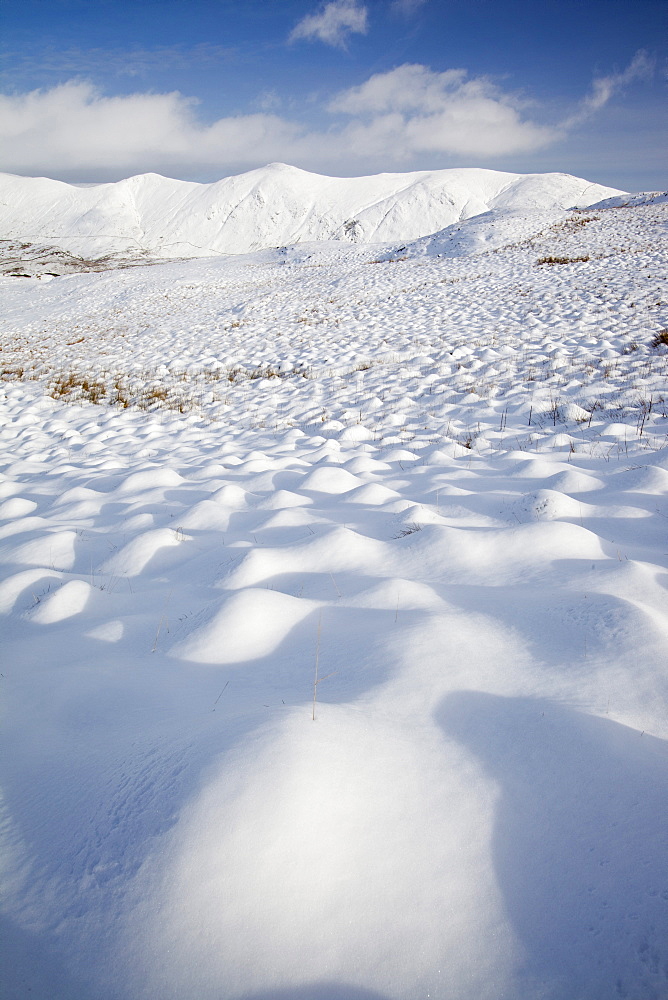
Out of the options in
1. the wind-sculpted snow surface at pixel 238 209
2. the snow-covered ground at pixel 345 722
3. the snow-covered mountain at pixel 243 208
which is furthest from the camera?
the snow-covered mountain at pixel 243 208

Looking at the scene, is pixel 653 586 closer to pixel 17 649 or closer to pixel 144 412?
pixel 17 649

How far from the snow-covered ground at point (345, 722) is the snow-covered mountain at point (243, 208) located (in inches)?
5561

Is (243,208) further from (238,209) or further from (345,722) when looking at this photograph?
(345,722)

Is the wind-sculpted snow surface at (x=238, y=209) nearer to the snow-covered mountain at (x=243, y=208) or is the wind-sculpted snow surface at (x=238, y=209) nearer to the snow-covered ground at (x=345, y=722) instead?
the snow-covered mountain at (x=243, y=208)

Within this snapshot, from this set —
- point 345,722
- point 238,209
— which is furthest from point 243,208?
point 345,722

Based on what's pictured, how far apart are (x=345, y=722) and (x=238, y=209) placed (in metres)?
191

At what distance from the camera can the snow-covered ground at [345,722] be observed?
3.62ft

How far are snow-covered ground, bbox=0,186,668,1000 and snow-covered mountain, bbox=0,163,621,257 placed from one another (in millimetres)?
141243

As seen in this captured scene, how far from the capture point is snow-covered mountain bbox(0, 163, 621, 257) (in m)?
133

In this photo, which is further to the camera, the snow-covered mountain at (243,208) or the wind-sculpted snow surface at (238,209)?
the snow-covered mountain at (243,208)

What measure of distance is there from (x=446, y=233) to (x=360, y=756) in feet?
101

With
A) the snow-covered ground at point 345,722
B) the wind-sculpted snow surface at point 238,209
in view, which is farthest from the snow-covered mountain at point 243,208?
the snow-covered ground at point 345,722

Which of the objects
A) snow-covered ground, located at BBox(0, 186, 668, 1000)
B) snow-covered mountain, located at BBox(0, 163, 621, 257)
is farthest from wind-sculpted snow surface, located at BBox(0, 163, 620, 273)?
snow-covered ground, located at BBox(0, 186, 668, 1000)

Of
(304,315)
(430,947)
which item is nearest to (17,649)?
(430,947)
